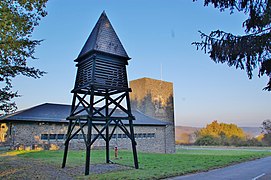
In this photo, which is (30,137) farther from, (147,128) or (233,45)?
(233,45)

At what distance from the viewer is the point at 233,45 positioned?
5281mm

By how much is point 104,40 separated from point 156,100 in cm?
2402

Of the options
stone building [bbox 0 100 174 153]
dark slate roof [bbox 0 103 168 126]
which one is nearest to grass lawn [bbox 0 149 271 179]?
stone building [bbox 0 100 174 153]

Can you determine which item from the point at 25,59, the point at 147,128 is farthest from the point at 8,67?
the point at 147,128

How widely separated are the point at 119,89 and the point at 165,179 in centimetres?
467

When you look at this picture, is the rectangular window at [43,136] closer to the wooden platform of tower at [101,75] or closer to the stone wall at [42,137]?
the stone wall at [42,137]

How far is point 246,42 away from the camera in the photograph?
5.19 m

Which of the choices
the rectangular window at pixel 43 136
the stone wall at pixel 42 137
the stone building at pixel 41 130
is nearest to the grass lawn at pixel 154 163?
the stone wall at pixel 42 137

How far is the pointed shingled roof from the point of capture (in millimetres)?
11172

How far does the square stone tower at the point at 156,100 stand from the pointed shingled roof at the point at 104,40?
73.3 ft

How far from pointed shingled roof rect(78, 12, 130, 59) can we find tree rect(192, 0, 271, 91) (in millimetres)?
6211

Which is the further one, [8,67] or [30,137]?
[30,137]

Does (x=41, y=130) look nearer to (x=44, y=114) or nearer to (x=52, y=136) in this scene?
(x=52, y=136)

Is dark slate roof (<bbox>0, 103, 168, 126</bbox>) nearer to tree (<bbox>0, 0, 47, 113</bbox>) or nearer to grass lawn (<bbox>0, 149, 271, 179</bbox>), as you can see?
grass lawn (<bbox>0, 149, 271, 179</bbox>)
